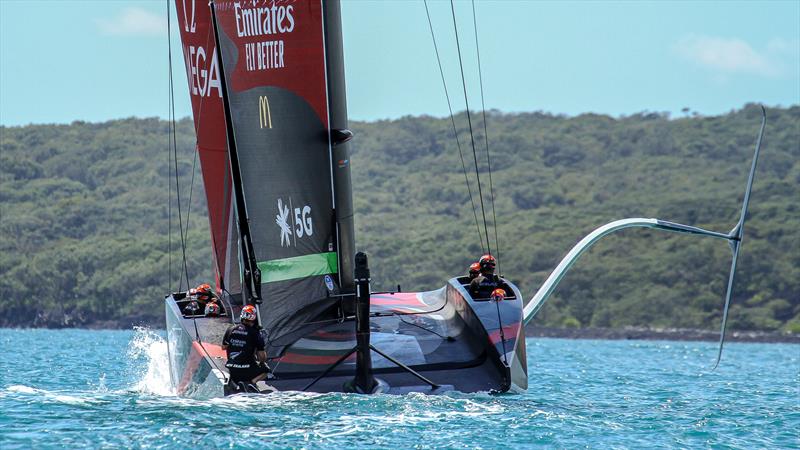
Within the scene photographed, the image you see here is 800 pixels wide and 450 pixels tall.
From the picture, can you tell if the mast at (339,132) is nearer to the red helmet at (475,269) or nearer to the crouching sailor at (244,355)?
the red helmet at (475,269)

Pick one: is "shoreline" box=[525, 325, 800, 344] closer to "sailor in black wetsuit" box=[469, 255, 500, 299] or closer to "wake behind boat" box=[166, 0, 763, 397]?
"sailor in black wetsuit" box=[469, 255, 500, 299]

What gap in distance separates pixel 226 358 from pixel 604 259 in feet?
177

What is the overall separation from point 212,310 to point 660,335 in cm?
4389

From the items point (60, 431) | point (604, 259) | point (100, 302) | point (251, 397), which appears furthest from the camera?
point (604, 259)

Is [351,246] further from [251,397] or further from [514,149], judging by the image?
[514,149]

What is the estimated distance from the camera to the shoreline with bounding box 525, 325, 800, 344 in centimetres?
5325

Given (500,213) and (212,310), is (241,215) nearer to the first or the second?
(212,310)

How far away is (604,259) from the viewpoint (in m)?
64.4

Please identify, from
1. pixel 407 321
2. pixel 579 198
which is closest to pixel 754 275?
pixel 579 198

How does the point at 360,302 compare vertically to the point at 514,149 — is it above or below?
below

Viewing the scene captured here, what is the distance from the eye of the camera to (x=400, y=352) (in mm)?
11992

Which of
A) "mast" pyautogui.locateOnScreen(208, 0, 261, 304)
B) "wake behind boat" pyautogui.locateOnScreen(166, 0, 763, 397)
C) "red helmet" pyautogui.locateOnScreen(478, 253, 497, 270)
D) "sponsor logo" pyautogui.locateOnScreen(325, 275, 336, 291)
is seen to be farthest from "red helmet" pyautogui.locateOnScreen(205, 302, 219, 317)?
"red helmet" pyautogui.locateOnScreen(478, 253, 497, 270)

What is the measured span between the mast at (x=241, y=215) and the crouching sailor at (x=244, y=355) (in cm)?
89

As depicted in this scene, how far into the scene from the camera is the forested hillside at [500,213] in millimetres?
59469
